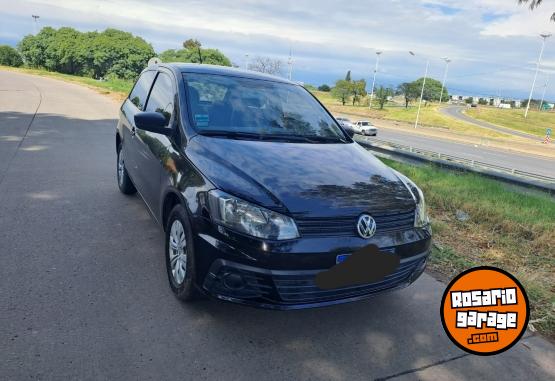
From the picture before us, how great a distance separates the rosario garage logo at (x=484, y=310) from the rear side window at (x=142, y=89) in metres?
3.66

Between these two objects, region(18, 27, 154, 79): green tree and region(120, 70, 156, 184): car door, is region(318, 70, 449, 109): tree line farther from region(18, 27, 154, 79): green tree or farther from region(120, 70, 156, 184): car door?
region(120, 70, 156, 184): car door

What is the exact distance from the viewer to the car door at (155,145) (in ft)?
12.3

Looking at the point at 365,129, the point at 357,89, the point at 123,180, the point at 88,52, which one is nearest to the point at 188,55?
the point at 88,52

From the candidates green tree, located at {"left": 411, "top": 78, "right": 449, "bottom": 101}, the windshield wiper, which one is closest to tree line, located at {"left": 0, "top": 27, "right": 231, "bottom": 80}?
the windshield wiper

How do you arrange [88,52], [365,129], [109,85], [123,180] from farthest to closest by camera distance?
1. [88,52]
2. [365,129]
3. [109,85]
4. [123,180]

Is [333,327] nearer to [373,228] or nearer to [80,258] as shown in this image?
[373,228]

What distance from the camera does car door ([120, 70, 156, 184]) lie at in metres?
4.82

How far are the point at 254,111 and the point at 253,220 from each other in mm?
1612

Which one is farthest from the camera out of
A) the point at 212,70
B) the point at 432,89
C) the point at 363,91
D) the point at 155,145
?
the point at 432,89

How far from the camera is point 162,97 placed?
4.27m

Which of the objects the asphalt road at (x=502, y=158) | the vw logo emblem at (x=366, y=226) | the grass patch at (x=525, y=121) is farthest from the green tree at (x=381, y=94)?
the vw logo emblem at (x=366, y=226)

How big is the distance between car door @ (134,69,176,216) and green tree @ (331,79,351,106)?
76280 millimetres

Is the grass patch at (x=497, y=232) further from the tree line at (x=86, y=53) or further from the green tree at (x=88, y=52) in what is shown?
the green tree at (x=88, y=52)

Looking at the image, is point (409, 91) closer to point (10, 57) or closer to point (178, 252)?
point (10, 57)
